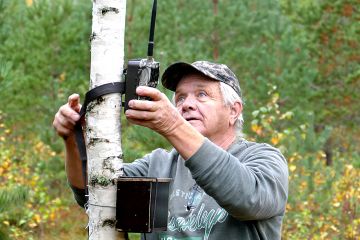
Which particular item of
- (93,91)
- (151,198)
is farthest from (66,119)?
(151,198)

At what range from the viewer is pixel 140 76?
8.96 ft

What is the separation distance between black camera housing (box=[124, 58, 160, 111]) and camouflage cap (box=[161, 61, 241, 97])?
20.7 inches

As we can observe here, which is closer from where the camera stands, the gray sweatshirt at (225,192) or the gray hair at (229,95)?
the gray sweatshirt at (225,192)

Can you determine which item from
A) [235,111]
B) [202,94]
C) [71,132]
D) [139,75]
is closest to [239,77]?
[235,111]

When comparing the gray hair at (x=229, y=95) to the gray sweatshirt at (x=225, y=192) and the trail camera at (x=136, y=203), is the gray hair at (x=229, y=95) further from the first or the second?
the trail camera at (x=136, y=203)

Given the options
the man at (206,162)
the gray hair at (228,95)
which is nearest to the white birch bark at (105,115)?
the man at (206,162)

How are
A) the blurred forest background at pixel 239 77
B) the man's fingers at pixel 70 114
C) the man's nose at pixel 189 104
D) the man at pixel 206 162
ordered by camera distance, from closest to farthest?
1. the man at pixel 206 162
2. the man's fingers at pixel 70 114
3. the man's nose at pixel 189 104
4. the blurred forest background at pixel 239 77

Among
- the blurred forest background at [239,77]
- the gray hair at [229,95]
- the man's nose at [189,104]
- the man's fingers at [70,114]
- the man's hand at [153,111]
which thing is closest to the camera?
the man's hand at [153,111]

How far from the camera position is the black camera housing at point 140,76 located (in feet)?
8.91

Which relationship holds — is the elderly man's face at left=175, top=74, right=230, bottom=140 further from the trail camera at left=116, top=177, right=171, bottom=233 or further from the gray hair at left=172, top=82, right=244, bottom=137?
the trail camera at left=116, top=177, right=171, bottom=233

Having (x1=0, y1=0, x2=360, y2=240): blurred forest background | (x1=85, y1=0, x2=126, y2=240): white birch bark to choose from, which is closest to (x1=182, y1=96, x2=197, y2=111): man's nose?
(x1=85, y1=0, x2=126, y2=240): white birch bark

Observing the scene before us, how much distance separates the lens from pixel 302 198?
886 cm

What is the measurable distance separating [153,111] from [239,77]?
1456cm

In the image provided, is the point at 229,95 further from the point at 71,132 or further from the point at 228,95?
the point at 71,132
